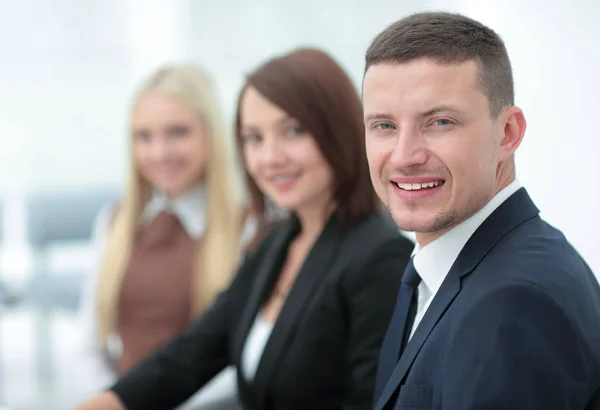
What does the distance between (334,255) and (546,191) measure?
533 millimetres

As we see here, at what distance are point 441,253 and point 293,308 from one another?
53cm

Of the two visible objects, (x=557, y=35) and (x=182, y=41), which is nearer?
(x=557, y=35)

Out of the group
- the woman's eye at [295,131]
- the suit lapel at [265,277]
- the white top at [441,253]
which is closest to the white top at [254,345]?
the suit lapel at [265,277]

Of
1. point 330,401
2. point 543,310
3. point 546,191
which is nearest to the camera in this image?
point 543,310

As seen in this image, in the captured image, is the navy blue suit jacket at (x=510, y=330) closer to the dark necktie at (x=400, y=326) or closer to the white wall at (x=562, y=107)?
the dark necktie at (x=400, y=326)

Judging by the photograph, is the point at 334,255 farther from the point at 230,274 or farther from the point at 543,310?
the point at 230,274

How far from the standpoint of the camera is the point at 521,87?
1.52 m

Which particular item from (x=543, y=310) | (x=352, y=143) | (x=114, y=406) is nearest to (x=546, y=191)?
(x=352, y=143)

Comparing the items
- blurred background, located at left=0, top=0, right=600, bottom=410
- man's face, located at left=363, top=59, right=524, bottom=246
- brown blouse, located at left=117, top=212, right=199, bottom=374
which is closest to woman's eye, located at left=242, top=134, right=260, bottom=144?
man's face, located at left=363, top=59, right=524, bottom=246

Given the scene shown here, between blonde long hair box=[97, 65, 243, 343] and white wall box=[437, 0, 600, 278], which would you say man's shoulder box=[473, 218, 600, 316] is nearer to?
white wall box=[437, 0, 600, 278]

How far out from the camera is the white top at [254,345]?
1543mm

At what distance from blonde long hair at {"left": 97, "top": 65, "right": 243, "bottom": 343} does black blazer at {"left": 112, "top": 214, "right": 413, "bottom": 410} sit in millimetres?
722

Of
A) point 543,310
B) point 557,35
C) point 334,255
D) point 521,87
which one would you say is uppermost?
point 557,35

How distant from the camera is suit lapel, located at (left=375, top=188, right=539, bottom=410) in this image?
36.7 inches
